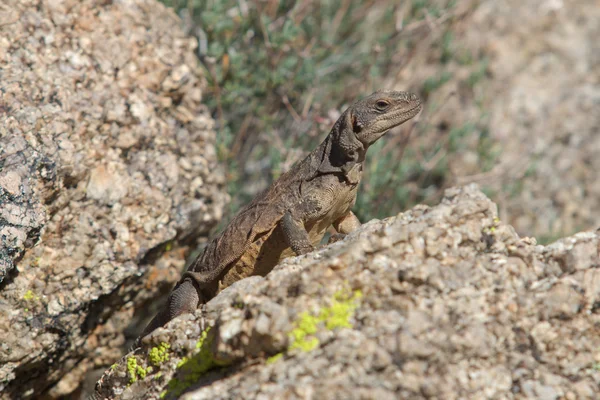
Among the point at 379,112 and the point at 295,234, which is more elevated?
the point at 379,112

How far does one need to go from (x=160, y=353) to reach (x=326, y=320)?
1.13 m

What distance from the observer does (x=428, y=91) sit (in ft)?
26.2

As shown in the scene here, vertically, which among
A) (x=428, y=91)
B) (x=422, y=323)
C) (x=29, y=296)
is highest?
(x=29, y=296)

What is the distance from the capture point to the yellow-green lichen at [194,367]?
10.6 ft

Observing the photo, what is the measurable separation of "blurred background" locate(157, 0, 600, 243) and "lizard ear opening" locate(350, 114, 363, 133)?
1457 millimetres

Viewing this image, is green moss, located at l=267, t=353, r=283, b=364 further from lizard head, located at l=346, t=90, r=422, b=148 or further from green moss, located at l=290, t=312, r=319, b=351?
lizard head, located at l=346, t=90, r=422, b=148

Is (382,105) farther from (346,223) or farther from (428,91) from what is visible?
(428,91)

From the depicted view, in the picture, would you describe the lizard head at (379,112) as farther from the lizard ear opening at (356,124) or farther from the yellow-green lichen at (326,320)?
the yellow-green lichen at (326,320)

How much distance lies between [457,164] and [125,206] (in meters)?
4.79

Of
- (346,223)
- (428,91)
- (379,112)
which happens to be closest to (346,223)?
(346,223)

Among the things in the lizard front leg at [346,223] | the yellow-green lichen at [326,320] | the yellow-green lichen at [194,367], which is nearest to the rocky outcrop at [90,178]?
the lizard front leg at [346,223]

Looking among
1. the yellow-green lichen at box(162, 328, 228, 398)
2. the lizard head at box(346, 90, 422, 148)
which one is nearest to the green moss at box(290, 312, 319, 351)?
the yellow-green lichen at box(162, 328, 228, 398)

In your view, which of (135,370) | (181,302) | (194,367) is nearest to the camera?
(194,367)

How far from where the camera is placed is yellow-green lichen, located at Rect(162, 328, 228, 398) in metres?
3.24
